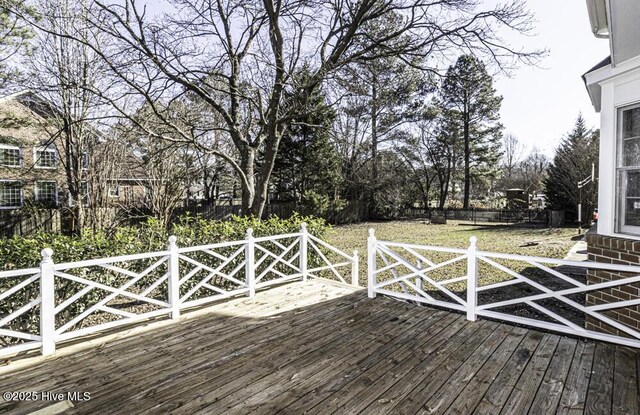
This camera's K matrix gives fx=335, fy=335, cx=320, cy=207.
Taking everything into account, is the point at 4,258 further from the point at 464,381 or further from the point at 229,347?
the point at 464,381

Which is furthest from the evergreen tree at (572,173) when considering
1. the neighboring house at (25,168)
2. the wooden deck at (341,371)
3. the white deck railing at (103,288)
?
the neighboring house at (25,168)

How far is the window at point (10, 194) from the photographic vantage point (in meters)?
16.6

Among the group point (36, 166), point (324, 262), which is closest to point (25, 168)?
point (36, 166)

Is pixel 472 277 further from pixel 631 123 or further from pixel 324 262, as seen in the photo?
pixel 324 262

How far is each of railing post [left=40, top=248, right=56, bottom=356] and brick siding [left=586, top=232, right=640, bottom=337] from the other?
18.8ft

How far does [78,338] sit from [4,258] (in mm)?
1440

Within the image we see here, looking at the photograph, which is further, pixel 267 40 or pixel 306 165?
pixel 306 165

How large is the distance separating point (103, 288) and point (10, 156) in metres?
18.8

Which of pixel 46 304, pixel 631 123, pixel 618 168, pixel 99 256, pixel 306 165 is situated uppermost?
pixel 306 165

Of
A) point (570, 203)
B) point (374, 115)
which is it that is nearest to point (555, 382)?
point (570, 203)

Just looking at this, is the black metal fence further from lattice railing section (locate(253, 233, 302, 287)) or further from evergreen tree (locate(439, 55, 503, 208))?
lattice railing section (locate(253, 233, 302, 287))

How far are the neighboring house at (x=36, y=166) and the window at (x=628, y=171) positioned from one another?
11699 mm

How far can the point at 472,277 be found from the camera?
3.94 meters

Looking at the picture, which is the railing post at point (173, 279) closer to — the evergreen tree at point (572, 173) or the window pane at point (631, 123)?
the window pane at point (631, 123)
